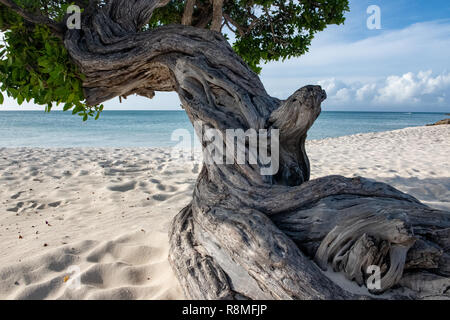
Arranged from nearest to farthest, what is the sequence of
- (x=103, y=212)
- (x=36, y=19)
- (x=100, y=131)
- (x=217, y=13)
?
(x=36, y=19) → (x=103, y=212) → (x=217, y=13) → (x=100, y=131)

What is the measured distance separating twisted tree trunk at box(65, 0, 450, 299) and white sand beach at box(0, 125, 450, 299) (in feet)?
1.58

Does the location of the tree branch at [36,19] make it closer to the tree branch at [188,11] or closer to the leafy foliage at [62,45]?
the leafy foliage at [62,45]

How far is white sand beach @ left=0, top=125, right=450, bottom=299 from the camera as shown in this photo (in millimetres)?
2603

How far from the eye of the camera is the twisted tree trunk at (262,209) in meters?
2.13

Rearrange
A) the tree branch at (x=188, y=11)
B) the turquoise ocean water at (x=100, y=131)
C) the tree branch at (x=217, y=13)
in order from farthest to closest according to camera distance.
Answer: the turquoise ocean water at (x=100, y=131), the tree branch at (x=188, y=11), the tree branch at (x=217, y=13)

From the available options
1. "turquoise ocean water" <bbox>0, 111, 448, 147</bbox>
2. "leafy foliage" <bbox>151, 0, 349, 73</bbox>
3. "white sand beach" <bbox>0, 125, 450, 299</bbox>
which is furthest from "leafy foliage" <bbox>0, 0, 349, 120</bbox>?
"turquoise ocean water" <bbox>0, 111, 448, 147</bbox>

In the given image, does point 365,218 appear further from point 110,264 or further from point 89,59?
point 89,59

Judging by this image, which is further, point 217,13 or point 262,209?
point 217,13

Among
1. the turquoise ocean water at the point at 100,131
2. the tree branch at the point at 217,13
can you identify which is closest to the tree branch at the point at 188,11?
the tree branch at the point at 217,13

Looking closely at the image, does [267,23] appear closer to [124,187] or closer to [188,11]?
[188,11]

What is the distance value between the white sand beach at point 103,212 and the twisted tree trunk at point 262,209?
48cm

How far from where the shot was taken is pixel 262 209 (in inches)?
97.9

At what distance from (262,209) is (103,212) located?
9.42ft

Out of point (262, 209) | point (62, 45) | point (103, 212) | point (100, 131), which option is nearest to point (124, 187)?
point (103, 212)
